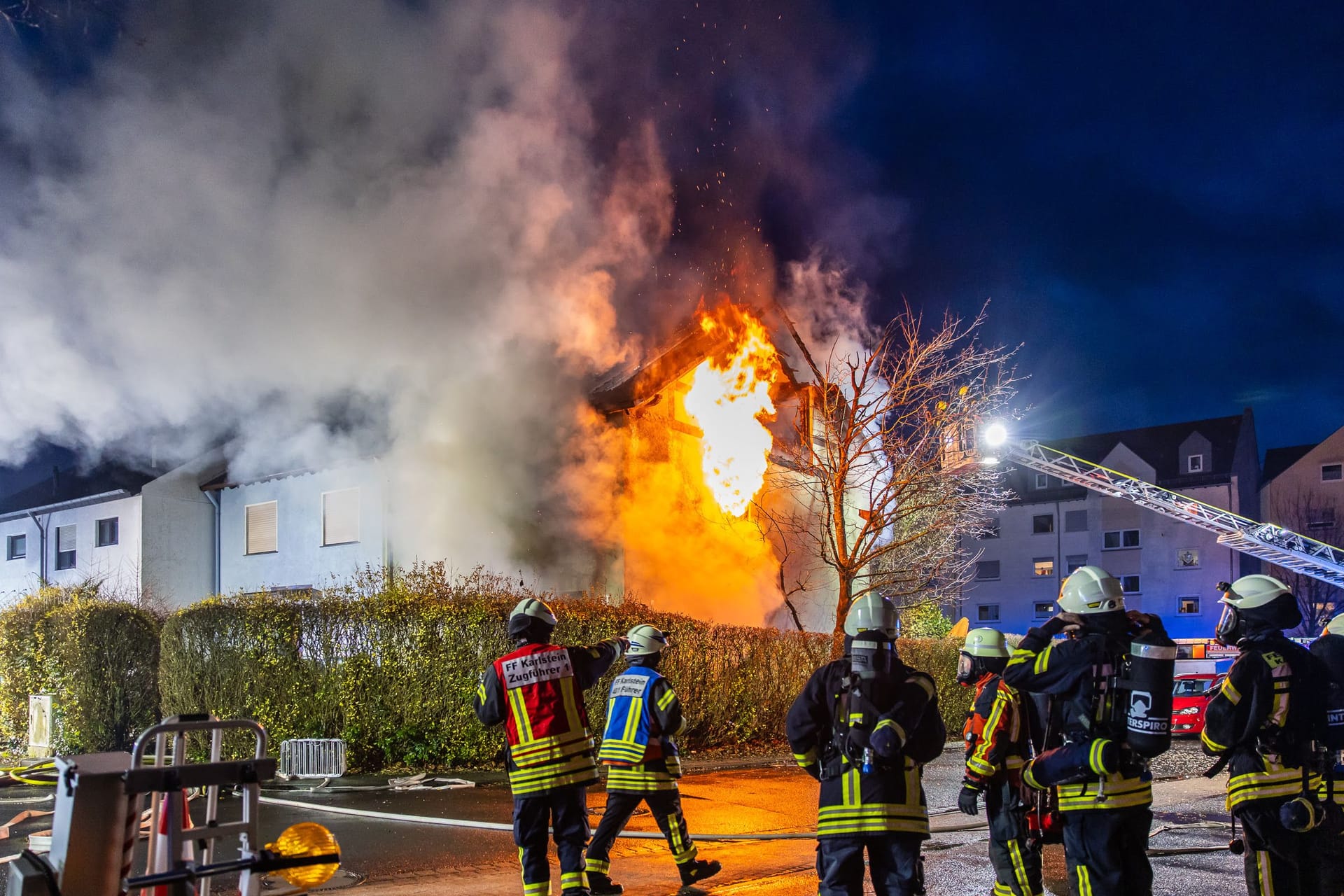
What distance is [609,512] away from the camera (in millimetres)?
18469

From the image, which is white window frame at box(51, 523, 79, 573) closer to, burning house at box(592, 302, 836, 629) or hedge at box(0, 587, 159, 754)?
hedge at box(0, 587, 159, 754)

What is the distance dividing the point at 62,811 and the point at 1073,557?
137 ft

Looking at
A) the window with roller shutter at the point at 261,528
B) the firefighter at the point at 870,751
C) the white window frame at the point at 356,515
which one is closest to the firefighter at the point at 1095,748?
the firefighter at the point at 870,751

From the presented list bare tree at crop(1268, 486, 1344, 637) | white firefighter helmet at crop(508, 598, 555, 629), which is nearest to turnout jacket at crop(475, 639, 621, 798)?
white firefighter helmet at crop(508, 598, 555, 629)

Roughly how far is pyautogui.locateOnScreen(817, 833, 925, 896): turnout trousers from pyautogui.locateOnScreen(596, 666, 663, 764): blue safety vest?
1983 mm

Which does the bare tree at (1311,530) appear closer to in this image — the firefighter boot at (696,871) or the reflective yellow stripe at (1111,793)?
the firefighter boot at (696,871)

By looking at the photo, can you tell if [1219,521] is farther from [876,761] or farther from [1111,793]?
[876,761]

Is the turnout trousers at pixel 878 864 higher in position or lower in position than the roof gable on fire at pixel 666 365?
lower

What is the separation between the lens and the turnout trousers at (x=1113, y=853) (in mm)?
4660

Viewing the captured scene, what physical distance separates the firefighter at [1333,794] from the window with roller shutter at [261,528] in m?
20.0

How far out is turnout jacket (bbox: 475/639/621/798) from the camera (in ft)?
17.6

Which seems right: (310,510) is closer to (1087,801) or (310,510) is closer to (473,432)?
(473,432)

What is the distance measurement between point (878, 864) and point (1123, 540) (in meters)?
38.9

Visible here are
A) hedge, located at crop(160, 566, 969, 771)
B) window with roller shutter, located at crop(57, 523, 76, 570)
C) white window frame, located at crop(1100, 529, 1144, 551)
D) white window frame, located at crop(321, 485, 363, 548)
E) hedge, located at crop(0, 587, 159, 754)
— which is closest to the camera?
hedge, located at crop(160, 566, 969, 771)
